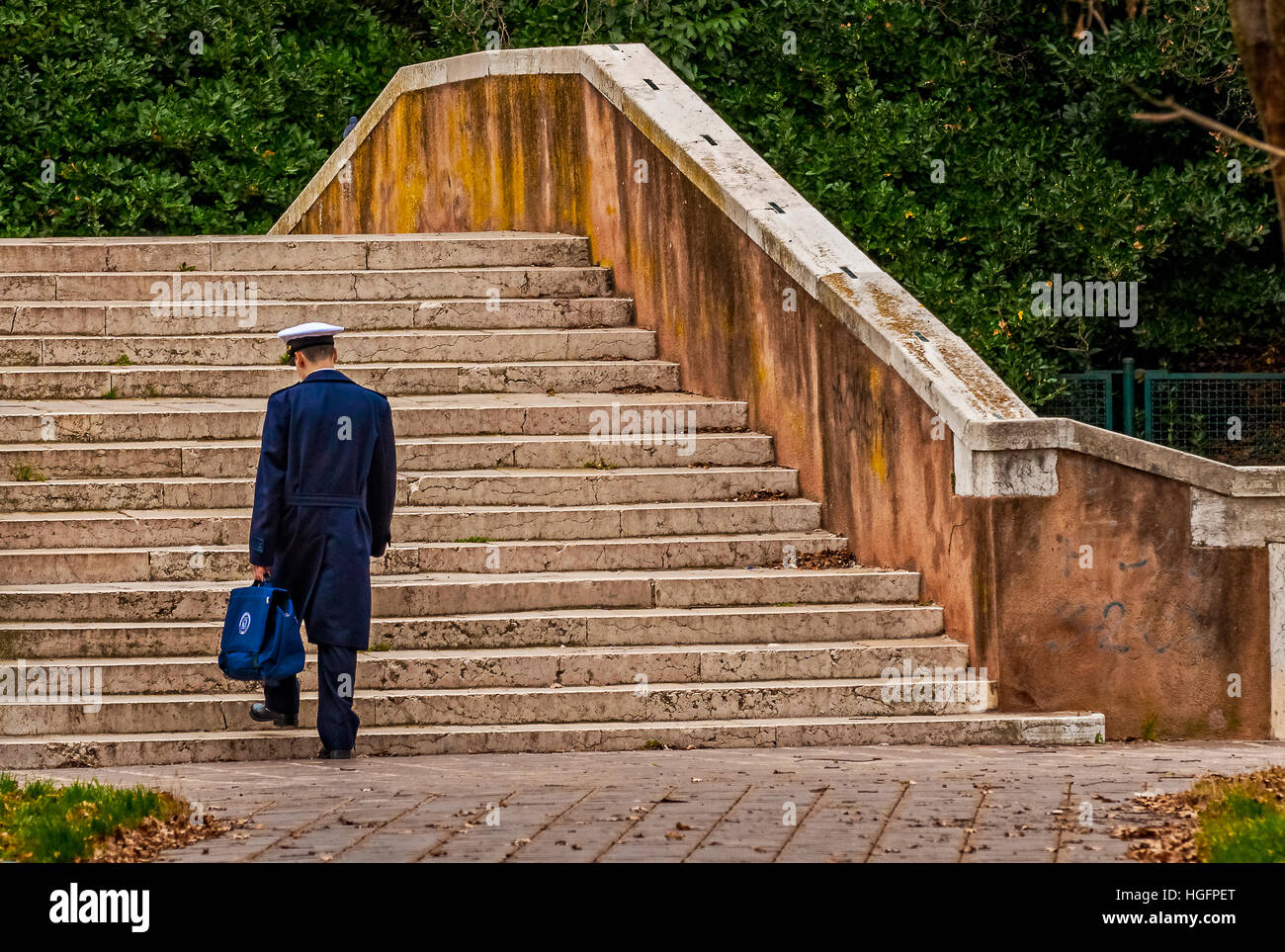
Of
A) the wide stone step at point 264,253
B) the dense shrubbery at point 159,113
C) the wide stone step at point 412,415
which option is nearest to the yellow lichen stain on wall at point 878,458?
the wide stone step at point 412,415

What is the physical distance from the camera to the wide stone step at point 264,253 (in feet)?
39.1

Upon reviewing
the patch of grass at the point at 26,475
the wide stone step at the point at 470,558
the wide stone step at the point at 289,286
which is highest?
the wide stone step at the point at 289,286

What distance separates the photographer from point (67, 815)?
6.22 metres

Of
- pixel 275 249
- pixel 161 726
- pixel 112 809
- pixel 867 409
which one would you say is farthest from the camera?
pixel 275 249

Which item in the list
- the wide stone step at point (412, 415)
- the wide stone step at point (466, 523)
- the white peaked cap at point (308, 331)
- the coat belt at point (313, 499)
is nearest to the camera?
the coat belt at point (313, 499)

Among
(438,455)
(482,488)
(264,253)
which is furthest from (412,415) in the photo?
(264,253)

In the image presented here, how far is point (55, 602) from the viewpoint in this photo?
876 centimetres

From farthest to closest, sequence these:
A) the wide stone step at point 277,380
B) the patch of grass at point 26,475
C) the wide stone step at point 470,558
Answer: the wide stone step at point 277,380, the patch of grass at point 26,475, the wide stone step at point 470,558

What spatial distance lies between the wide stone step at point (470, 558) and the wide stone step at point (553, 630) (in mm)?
417

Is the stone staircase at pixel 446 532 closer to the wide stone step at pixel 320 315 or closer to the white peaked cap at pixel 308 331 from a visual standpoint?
the wide stone step at pixel 320 315

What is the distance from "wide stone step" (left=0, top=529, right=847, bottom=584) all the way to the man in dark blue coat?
120cm

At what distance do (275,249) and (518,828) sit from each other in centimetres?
667

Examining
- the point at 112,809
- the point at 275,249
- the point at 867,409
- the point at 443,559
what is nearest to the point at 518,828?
the point at 112,809

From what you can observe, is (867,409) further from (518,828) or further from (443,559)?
(518,828)
